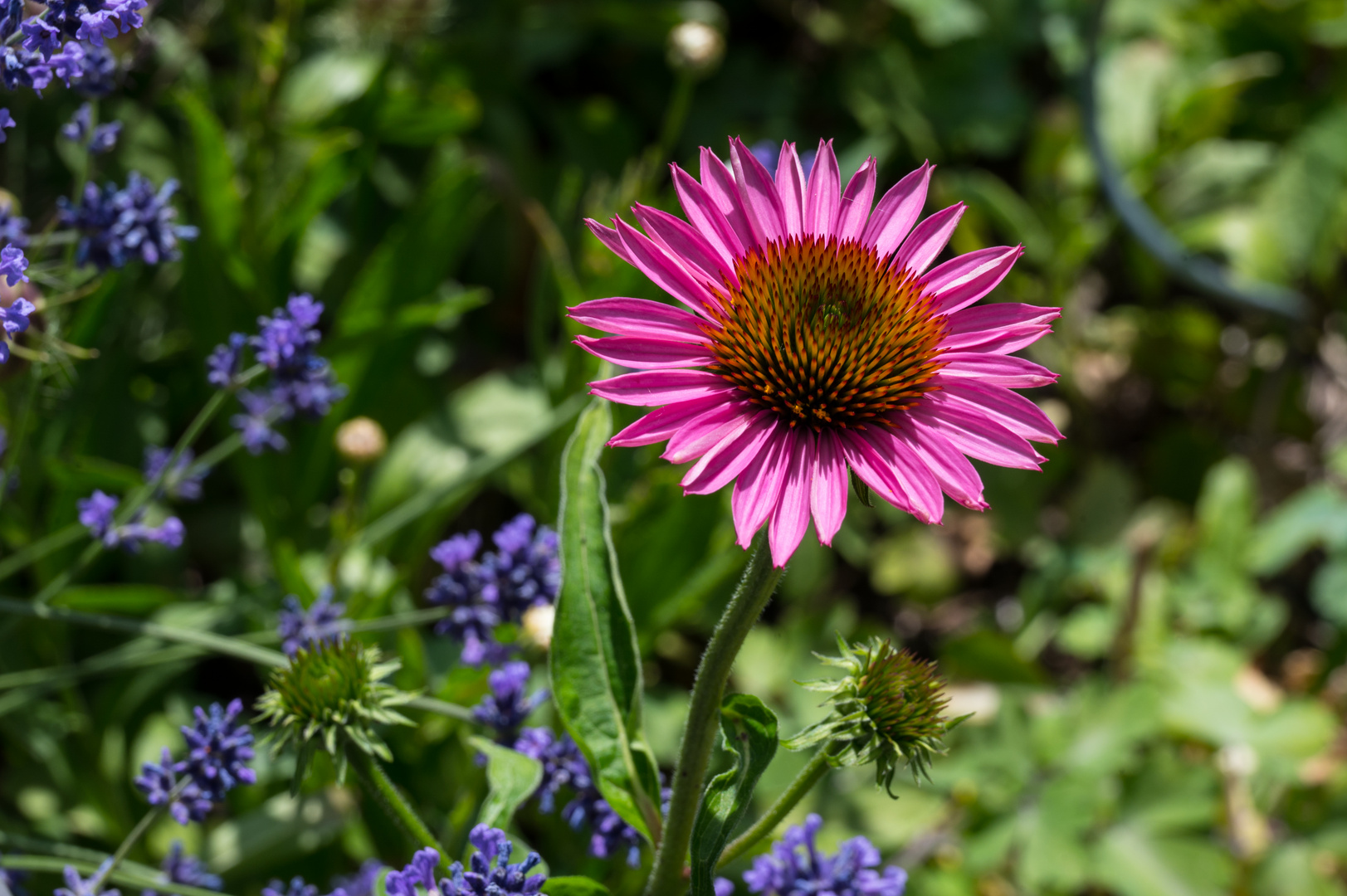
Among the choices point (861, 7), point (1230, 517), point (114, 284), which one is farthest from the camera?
point (861, 7)

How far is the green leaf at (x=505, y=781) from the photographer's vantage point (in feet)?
3.96

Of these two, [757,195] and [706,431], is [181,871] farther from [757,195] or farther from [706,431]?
[757,195]

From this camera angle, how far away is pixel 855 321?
115 cm

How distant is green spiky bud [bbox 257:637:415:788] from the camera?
1138mm

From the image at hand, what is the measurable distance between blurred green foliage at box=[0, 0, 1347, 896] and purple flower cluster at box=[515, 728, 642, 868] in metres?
0.45

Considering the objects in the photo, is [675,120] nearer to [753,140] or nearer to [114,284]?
[753,140]

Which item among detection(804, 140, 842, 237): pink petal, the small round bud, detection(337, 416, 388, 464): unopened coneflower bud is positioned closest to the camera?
detection(804, 140, 842, 237): pink petal

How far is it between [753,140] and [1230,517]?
1.64 meters

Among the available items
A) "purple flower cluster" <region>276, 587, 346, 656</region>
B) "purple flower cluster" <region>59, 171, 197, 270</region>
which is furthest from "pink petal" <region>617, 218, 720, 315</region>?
"purple flower cluster" <region>59, 171, 197, 270</region>

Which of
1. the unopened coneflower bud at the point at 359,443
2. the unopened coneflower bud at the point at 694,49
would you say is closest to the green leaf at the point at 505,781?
the unopened coneflower bud at the point at 359,443

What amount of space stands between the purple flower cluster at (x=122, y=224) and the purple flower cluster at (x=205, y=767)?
0.64 m

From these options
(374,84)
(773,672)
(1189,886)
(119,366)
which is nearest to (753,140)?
(374,84)

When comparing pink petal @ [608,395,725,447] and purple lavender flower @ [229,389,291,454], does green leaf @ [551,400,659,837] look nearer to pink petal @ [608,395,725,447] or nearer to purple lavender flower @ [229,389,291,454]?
pink petal @ [608,395,725,447]

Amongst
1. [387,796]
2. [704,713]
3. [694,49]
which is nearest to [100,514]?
[387,796]
